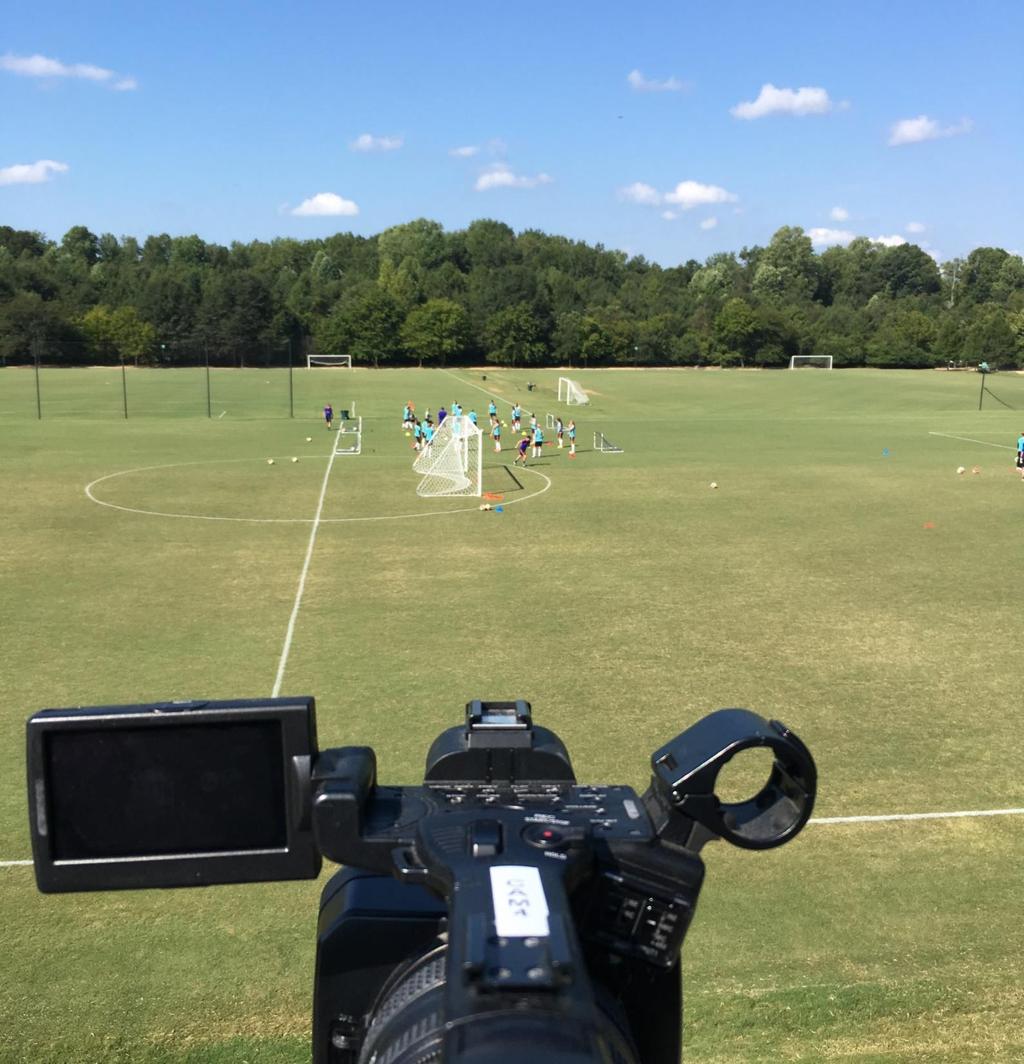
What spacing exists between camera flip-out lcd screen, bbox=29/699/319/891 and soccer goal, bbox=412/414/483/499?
24.4 m

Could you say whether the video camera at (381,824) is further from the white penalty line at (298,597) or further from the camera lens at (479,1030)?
the white penalty line at (298,597)

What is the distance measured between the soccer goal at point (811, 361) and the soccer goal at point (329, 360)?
4613 centimetres

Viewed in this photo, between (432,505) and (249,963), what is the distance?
751 inches

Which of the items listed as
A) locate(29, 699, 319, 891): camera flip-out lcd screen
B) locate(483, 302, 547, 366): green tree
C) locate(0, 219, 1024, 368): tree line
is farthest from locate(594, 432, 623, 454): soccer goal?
locate(483, 302, 547, 366): green tree

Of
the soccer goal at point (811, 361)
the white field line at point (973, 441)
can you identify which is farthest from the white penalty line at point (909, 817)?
the soccer goal at point (811, 361)

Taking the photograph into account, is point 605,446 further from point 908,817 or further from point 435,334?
point 435,334

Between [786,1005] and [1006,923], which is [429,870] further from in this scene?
[1006,923]

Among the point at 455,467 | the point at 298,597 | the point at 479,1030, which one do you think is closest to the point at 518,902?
the point at 479,1030

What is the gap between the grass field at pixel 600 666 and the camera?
6.61 m

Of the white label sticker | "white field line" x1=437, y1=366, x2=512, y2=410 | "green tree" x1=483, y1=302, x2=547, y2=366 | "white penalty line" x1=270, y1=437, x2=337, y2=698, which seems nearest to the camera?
the white label sticker

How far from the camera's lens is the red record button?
6.16 feet

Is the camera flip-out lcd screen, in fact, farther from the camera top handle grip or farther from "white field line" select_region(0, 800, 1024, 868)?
"white field line" select_region(0, 800, 1024, 868)

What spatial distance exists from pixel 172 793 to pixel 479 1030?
3.93 ft

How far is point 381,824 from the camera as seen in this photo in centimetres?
216
